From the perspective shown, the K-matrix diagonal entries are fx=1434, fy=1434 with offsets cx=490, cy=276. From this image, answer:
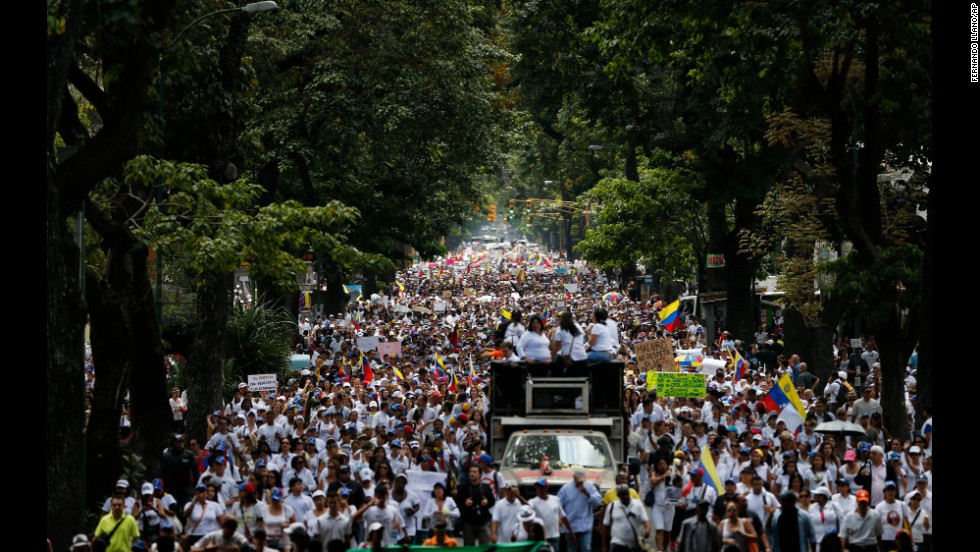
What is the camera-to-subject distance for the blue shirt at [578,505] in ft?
54.0

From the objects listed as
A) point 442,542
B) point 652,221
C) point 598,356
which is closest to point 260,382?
point 598,356

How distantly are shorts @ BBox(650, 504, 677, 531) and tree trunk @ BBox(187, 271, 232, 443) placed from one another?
10538 millimetres

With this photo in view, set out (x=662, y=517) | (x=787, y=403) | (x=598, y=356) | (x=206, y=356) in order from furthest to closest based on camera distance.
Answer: (x=206, y=356), (x=787, y=403), (x=598, y=356), (x=662, y=517)

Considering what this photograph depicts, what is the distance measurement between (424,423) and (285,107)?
43.0ft

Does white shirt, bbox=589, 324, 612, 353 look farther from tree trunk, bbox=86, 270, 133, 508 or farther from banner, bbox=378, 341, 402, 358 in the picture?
banner, bbox=378, 341, 402, 358

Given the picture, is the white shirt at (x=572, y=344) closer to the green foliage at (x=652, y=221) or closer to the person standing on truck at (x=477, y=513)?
the person standing on truck at (x=477, y=513)

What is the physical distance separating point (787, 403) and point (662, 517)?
6.06 m

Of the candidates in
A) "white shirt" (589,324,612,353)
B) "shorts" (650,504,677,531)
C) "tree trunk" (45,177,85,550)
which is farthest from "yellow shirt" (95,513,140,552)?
"white shirt" (589,324,612,353)

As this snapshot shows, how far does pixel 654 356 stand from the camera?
27328 mm

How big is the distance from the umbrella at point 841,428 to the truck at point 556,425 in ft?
11.4

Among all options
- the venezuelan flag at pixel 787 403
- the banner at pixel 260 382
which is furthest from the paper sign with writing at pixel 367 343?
the venezuelan flag at pixel 787 403

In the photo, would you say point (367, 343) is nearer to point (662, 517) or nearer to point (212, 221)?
point (212, 221)

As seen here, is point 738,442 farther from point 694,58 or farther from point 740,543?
point 694,58

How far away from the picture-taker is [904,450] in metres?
19.7
